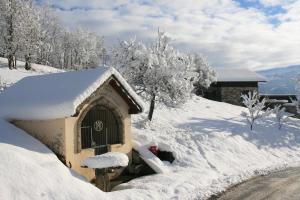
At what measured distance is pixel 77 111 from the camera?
16.5m

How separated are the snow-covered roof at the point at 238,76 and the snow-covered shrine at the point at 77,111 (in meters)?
42.9

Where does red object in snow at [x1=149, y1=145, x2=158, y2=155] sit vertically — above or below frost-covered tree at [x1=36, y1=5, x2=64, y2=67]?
below

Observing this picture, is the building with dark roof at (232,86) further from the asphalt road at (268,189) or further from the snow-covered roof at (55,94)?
the snow-covered roof at (55,94)

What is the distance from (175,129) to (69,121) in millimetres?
12315

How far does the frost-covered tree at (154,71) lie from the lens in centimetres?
2762

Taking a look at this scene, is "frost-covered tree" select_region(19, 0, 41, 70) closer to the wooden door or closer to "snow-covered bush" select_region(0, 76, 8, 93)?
"snow-covered bush" select_region(0, 76, 8, 93)

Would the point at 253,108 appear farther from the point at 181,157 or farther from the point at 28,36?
the point at 28,36

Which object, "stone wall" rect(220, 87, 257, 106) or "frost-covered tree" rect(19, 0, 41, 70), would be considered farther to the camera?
"stone wall" rect(220, 87, 257, 106)

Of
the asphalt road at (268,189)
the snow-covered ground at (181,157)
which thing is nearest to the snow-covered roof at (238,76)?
the snow-covered ground at (181,157)

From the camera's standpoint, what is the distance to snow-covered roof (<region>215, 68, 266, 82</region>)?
60400 mm

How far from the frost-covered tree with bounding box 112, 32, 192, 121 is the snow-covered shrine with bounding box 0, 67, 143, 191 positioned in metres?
7.77

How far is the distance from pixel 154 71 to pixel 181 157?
303 inches

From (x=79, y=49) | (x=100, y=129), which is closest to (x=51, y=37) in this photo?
(x=79, y=49)

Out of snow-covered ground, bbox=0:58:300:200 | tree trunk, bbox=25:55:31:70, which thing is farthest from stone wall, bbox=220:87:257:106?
tree trunk, bbox=25:55:31:70
